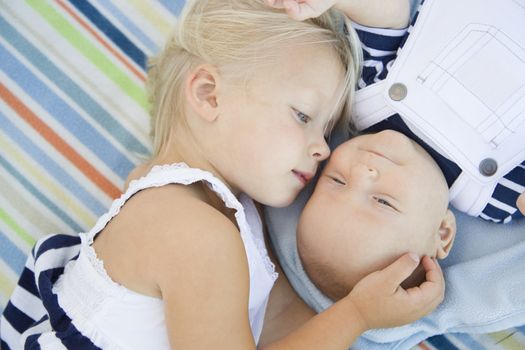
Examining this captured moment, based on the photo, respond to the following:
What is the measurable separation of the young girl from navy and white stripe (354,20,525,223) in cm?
4

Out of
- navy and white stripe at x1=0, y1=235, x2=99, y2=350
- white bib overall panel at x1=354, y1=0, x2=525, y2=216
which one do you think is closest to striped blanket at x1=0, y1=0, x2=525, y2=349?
navy and white stripe at x1=0, y1=235, x2=99, y2=350

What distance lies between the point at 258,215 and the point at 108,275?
34 centimetres

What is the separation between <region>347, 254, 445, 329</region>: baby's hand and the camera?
44.1 inches

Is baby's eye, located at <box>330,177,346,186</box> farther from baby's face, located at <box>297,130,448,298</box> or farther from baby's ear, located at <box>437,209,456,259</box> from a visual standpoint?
baby's ear, located at <box>437,209,456,259</box>

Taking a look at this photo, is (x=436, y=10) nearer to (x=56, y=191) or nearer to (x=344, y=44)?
(x=344, y=44)

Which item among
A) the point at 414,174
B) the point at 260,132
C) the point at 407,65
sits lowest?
the point at 414,174

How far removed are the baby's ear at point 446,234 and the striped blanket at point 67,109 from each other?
0.63m

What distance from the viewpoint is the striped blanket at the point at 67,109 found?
4.72 feet

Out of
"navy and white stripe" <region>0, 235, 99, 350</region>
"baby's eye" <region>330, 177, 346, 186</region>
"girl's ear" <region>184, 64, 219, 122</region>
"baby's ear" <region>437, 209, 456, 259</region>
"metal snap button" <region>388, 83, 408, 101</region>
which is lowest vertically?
"baby's ear" <region>437, 209, 456, 259</region>

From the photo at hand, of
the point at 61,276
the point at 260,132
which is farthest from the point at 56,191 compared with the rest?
the point at 260,132

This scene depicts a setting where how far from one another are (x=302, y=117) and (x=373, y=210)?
194mm

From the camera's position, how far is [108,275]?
44.0 inches

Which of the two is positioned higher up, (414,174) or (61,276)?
(61,276)

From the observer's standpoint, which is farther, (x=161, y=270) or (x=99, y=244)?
(x=99, y=244)
